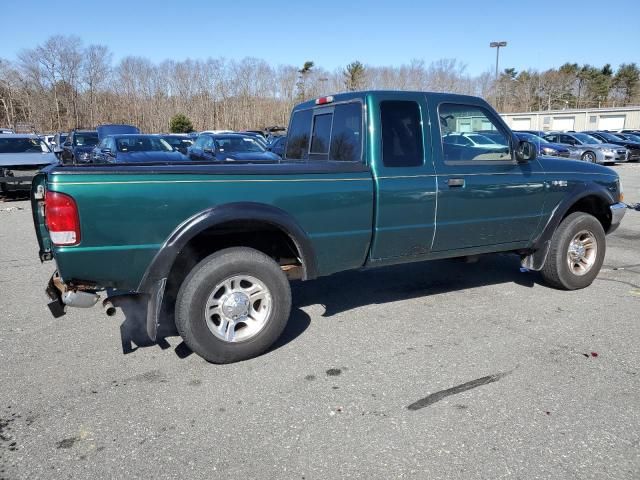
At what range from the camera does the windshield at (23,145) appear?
13.5 meters

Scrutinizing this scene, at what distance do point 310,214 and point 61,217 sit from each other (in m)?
1.70

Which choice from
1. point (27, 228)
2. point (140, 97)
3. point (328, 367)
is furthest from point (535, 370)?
point (140, 97)

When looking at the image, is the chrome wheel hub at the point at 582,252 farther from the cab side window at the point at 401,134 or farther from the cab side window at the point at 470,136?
the cab side window at the point at 401,134

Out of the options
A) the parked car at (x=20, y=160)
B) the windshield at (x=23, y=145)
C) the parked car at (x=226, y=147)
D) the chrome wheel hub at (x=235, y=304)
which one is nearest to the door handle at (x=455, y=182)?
the chrome wheel hub at (x=235, y=304)

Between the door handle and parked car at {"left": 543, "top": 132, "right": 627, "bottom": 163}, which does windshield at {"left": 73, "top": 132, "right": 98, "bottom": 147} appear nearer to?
the door handle

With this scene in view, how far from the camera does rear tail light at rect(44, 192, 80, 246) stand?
3.10 m

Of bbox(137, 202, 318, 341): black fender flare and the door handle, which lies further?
the door handle

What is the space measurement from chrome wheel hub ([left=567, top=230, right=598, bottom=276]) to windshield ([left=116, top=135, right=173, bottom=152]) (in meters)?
11.6

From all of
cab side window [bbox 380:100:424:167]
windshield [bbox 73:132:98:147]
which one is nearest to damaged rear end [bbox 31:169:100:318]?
cab side window [bbox 380:100:424:167]

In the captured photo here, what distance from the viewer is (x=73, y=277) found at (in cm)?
330

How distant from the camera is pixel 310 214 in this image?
3811 millimetres

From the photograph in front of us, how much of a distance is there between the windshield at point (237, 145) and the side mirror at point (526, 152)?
33.7 ft

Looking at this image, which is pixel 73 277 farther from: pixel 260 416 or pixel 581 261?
pixel 581 261

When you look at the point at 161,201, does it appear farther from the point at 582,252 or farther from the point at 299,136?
the point at 582,252
